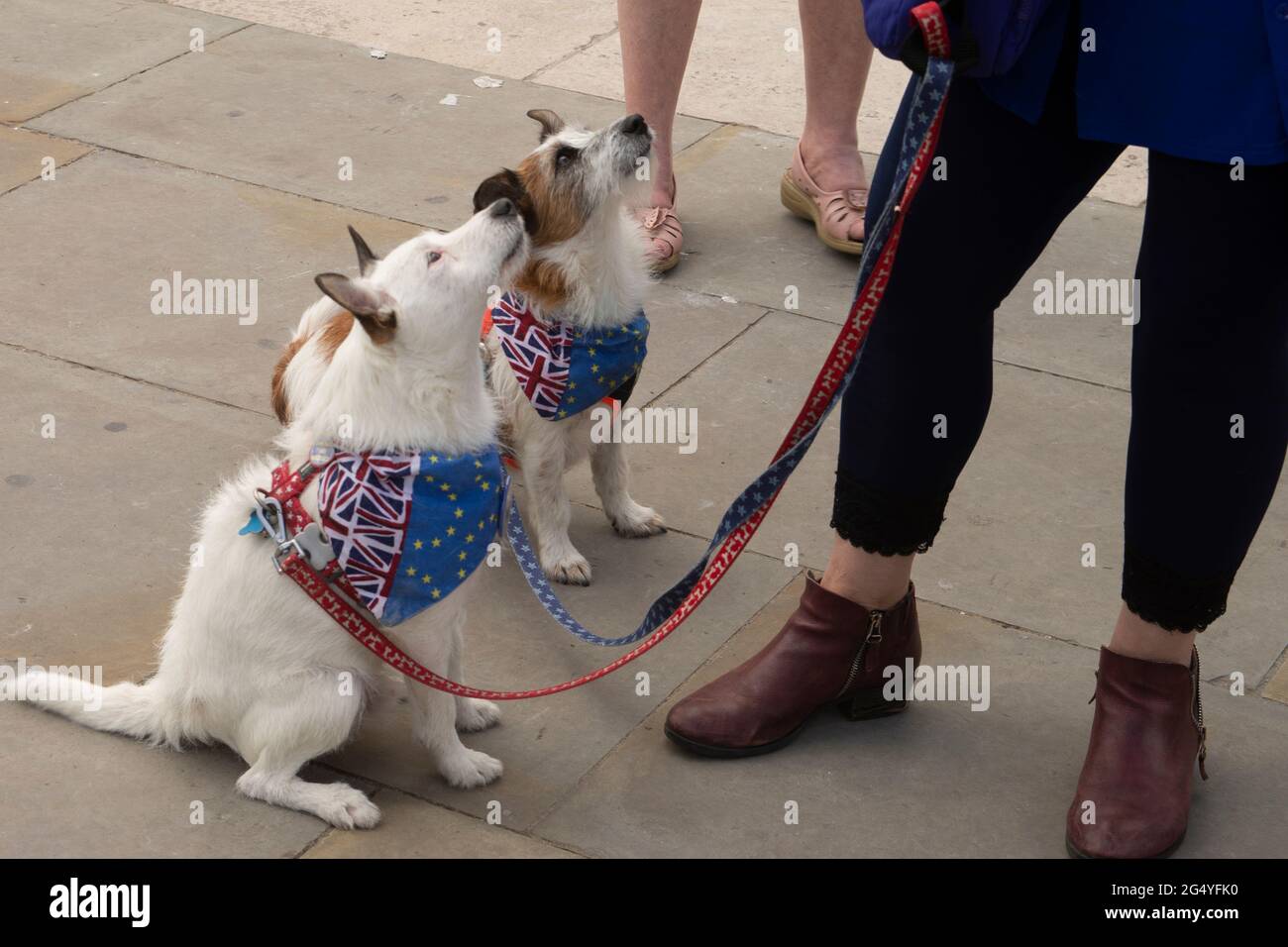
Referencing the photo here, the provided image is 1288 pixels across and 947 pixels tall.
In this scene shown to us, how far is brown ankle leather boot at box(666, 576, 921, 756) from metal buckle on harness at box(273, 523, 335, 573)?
843 mm

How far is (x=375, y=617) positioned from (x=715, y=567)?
2.25 ft

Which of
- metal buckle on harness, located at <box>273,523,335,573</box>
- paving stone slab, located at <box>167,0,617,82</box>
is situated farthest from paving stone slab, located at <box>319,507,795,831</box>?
paving stone slab, located at <box>167,0,617,82</box>

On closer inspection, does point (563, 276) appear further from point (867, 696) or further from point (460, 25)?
point (460, 25)

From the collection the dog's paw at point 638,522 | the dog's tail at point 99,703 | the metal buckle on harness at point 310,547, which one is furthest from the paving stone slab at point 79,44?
the metal buckle on harness at point 310,547

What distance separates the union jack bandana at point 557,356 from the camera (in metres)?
3.90

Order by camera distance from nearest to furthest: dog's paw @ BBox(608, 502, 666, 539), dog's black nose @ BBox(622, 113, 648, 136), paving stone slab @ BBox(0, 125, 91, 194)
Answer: dog's black nose @ BBox(622, 113, 648, 136) < dog's paw @ BBox(608, 502, 666, 539) < paving stone slab @ BBox(0, 125, 91, 194)

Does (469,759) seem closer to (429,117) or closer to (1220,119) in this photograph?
(1220,119)

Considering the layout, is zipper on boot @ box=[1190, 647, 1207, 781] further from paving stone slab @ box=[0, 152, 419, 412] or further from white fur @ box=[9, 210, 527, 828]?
paving stone slab @ box=[0, 152, 419, 412]

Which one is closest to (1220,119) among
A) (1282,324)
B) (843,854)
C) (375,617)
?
(1282,324)

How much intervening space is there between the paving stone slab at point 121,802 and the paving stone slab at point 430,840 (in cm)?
8

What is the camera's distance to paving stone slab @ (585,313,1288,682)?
3906 millimetres

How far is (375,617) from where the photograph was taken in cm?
313

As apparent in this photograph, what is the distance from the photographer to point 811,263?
5621mm

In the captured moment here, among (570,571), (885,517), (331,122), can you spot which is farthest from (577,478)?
(331,122)
